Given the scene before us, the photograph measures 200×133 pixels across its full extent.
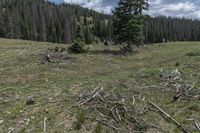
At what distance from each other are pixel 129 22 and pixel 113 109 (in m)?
27.5

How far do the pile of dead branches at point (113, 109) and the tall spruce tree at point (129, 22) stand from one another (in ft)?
84.7

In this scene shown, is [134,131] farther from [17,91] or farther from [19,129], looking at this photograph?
[17,91]

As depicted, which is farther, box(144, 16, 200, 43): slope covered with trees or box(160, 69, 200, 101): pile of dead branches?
box(144, 16, 200, 43): slope covered with trees

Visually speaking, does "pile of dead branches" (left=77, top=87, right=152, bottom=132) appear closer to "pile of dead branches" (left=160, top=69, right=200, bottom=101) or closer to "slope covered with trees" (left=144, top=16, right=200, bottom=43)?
"pile of dead branches" (left=160, top=69, right=200, bottom=101)

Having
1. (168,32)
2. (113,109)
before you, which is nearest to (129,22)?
(113,109)

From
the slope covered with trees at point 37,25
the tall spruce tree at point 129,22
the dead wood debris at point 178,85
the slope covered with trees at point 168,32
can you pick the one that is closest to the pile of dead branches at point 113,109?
the dead wood debris at point 178,85

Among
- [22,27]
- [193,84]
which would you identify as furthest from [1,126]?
[22,27]

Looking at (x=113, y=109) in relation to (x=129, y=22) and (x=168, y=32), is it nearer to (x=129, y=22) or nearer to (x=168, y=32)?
(x=129, y=22)

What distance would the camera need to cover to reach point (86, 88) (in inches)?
603

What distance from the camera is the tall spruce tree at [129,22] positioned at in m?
39.7

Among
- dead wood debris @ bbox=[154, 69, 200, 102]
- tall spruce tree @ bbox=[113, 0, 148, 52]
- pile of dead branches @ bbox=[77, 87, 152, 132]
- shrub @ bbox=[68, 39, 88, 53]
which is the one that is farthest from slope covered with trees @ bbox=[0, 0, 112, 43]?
pile of dead branches @ bbox=[77, 87, 152, 132]

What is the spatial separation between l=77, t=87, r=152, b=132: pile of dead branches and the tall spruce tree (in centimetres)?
2581

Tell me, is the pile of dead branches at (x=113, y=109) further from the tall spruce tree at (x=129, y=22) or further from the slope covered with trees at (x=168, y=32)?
the slope covered with trees at (x=168, y=32)

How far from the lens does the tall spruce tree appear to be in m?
39.7
